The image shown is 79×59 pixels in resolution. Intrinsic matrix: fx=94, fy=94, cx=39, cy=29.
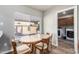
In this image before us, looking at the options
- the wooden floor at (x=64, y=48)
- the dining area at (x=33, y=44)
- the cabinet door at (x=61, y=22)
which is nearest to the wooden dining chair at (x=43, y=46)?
the dining area at (x=33, y=44)

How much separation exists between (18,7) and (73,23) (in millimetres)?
832

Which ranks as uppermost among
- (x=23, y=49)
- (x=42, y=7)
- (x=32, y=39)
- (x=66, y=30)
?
(x=42, y=7)

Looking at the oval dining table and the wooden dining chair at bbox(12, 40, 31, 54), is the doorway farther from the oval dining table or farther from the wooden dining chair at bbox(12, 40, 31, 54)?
the wooden dining chair at bbox(12, 40, 31, 54)

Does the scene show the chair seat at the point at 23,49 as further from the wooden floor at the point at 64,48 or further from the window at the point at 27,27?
the wooden floor at the point at 64,48

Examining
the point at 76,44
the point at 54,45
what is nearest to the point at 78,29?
the point at 76,44

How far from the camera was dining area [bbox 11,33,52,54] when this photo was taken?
135 centimetres

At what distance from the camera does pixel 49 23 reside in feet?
4.63

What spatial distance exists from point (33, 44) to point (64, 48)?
0.46 m

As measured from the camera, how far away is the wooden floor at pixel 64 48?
1.37m

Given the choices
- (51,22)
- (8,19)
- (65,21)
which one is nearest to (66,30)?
(65,21)

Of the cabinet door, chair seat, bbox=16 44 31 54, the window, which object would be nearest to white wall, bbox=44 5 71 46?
the cabinet door

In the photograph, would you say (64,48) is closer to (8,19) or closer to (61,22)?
(61,22)

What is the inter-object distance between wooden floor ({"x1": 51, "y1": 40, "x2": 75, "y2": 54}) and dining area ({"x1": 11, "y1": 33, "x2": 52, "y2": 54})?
0.29 ft

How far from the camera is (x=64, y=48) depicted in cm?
139
